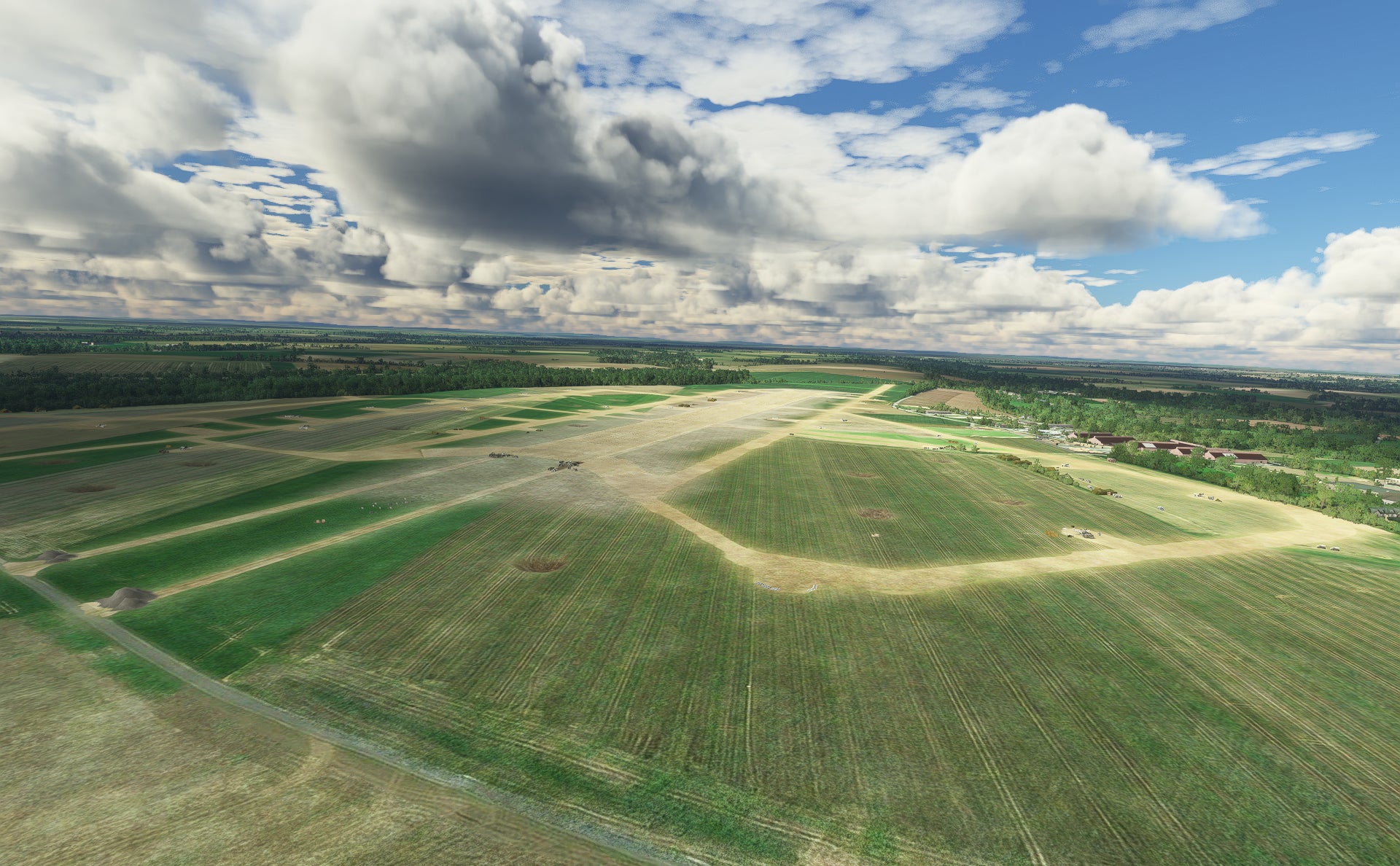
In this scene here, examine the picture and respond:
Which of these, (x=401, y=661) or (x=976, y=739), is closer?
(x=976, y=739)

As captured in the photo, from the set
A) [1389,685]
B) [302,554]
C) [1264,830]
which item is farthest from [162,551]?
[1389,685]

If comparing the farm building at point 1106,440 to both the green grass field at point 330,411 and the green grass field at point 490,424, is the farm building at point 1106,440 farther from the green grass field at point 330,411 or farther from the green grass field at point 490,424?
the green grass field at point 330,411

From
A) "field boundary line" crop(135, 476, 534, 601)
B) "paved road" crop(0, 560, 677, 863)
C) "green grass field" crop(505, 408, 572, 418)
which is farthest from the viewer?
"green grass field" crop(505, 408, 572, 418)

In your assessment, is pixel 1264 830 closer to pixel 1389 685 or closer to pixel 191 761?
pixel 1389 685

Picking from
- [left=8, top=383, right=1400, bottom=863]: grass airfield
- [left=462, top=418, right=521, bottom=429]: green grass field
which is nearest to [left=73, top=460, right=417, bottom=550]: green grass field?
[left=8, top=383, right=1400, bottom=863]: grass airfield

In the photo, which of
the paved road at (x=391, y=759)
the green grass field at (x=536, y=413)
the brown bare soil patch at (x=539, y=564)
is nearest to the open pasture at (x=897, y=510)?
the brown bare soil patch at (x=539, y=564)

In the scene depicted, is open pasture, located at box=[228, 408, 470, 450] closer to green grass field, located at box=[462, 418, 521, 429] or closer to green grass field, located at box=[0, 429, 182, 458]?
green grass field, located at box=[462, 418, 521, 429]
